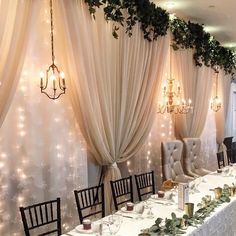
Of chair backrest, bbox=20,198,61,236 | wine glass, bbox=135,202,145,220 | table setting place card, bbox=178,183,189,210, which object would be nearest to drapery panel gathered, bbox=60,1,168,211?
chair backrest, bbox=20,198,61,236

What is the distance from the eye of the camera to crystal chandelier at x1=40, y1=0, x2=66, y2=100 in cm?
364

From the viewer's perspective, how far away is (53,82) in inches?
144

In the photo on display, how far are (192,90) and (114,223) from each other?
4.55 m

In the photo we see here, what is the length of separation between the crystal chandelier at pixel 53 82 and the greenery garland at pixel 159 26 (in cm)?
83

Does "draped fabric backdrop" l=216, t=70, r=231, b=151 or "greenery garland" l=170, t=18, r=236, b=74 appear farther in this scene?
"draped fabric backdrop" l=216, t=70, r=231, b=151

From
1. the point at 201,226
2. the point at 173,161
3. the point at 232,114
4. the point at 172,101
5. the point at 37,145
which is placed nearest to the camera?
the point at 201,226

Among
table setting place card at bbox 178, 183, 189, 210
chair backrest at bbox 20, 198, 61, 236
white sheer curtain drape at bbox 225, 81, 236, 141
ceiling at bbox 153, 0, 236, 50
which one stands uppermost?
ceiling at bbox 153, 0, 236, 50

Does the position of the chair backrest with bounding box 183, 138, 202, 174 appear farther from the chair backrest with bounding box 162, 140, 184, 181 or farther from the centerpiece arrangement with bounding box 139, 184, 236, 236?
the centerpiece arrangement with bounding box 139, 184, 236, 236

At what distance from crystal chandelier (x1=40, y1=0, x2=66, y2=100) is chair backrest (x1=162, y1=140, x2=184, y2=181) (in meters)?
2.28

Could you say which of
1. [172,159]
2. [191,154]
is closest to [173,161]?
[172,159]

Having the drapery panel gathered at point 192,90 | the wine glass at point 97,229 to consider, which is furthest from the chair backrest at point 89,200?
the drapery panel gathered at point 192,90

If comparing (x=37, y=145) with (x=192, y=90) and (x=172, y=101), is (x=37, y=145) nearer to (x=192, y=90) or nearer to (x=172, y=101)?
(x=172, y=101)

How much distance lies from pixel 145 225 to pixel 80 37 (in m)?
2.14

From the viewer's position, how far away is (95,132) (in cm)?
410
